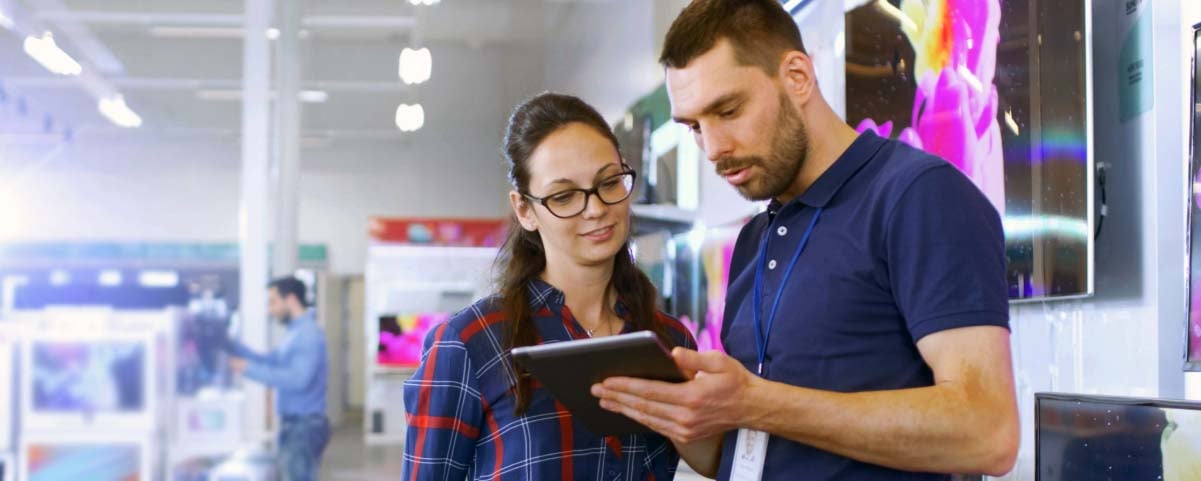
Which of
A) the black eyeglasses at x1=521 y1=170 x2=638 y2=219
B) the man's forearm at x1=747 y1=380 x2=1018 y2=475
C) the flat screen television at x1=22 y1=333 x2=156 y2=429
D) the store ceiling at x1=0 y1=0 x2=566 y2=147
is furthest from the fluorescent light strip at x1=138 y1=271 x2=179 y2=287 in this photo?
the man's forearm at x1=747 y1=380 x2=1018 y2=475

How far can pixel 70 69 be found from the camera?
8125mm

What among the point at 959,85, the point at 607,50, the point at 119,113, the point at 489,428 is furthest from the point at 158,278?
the point at 489,428

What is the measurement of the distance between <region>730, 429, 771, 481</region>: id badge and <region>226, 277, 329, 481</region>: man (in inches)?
244

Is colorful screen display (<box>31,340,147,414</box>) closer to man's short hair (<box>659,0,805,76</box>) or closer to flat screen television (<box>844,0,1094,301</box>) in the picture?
flat screen television (<box>844,0,1094,301</box>)

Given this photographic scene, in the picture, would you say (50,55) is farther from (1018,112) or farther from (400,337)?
(1018,112)

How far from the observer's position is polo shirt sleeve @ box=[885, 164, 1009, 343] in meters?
1.27

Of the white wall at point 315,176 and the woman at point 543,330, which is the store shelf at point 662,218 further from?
the woman at point 543,330

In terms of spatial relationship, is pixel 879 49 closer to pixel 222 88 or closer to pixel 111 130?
pixel 222 88

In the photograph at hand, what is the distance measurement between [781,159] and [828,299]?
0.68 ft

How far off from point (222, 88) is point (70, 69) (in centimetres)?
103

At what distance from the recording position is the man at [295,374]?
24.5ft

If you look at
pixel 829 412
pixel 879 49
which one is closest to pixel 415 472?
pixel 829 412

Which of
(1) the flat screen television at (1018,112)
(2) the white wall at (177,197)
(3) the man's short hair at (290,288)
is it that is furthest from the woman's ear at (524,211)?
(2) the white wall at (177,197)

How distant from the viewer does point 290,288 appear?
7949mm
